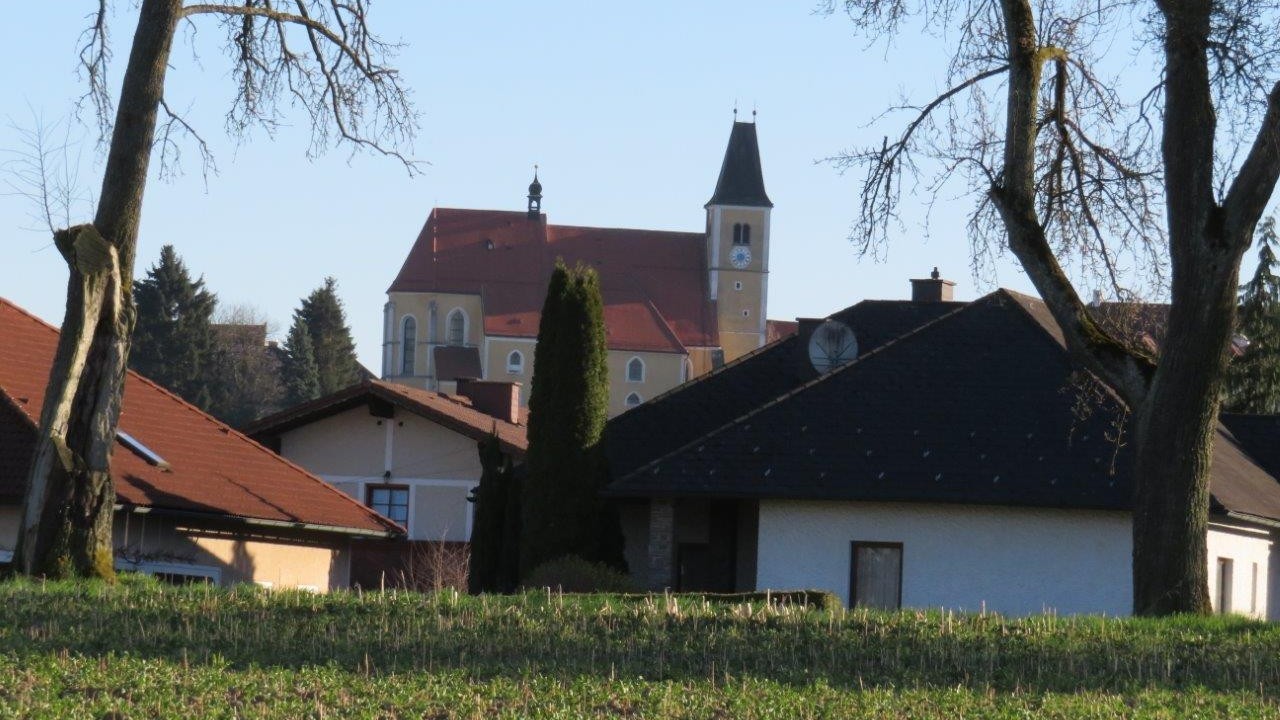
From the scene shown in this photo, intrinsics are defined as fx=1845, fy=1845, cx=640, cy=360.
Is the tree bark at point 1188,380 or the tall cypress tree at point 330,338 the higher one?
the tall cypress tree at point 330,338

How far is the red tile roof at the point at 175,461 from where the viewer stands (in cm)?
2338

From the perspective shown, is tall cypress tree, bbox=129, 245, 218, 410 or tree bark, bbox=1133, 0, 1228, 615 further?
tall cypress tree, bbox=129, 245, 218, 410

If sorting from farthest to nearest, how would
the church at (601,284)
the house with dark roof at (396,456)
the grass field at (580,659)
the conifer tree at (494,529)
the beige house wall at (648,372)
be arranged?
the church at (601,284), the beige house wall at (648,372), the house with dark roof at (396,456), the conifer tree at (494,529), the grass field at (580,659)

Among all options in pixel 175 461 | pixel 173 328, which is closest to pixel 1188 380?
pixel 175 461

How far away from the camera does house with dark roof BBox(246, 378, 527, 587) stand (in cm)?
→ 4219

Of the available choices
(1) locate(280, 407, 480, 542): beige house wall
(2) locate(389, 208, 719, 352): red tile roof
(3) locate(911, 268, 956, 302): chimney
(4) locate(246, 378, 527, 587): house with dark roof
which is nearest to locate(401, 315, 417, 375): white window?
(2) locate(389, 208, 719, 352): red tile roof

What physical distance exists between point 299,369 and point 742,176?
42390 mm

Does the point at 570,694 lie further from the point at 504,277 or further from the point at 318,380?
the point at 504,277

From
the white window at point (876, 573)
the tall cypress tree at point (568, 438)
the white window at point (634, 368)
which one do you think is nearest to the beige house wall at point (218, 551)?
the tall cypress tree at point (568, 438)

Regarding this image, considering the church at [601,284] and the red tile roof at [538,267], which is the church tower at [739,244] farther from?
the red tile roof at [538,267]

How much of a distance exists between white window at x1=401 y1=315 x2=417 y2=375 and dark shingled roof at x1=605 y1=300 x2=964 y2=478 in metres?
103

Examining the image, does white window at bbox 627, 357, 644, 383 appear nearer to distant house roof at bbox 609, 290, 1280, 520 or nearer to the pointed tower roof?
the pointed tower roof

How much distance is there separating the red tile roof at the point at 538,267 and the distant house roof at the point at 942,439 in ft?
332

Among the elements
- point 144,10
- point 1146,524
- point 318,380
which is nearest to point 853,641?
point 1146,524
